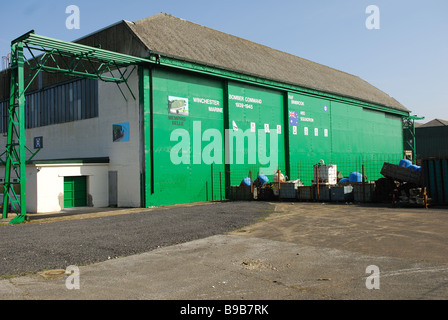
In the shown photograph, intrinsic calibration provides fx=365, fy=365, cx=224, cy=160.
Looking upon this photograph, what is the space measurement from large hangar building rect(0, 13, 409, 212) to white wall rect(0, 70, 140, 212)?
56 millimetres

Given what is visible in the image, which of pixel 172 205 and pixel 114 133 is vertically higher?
Result: pixel 114 133

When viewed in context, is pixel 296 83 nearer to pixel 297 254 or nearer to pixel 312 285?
pixel 297 254

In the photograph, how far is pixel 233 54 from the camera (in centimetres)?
2639

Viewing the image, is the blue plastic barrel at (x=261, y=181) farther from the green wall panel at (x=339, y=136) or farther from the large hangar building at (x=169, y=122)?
the green wall panel at (x=339, y=136)

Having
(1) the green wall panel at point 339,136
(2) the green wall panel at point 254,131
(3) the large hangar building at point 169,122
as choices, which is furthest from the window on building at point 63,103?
(1) the green wall panel at point 339,136

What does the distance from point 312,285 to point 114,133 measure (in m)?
17.5

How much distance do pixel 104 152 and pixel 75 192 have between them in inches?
116

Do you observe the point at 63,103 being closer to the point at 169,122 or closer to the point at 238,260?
the point at 169,122

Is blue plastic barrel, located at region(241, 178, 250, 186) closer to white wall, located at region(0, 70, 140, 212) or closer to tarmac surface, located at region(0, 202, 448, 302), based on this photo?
white wall, located at region(0, 70, 140, 212)

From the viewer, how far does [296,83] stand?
93.4 ft

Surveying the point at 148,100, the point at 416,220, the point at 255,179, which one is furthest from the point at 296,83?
the point at 416,220

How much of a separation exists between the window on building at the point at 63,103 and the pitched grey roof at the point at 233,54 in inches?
194

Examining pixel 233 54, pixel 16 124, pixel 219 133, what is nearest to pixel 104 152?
pixel 16 124

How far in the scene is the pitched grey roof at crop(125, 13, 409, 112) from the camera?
21359 millimetres
